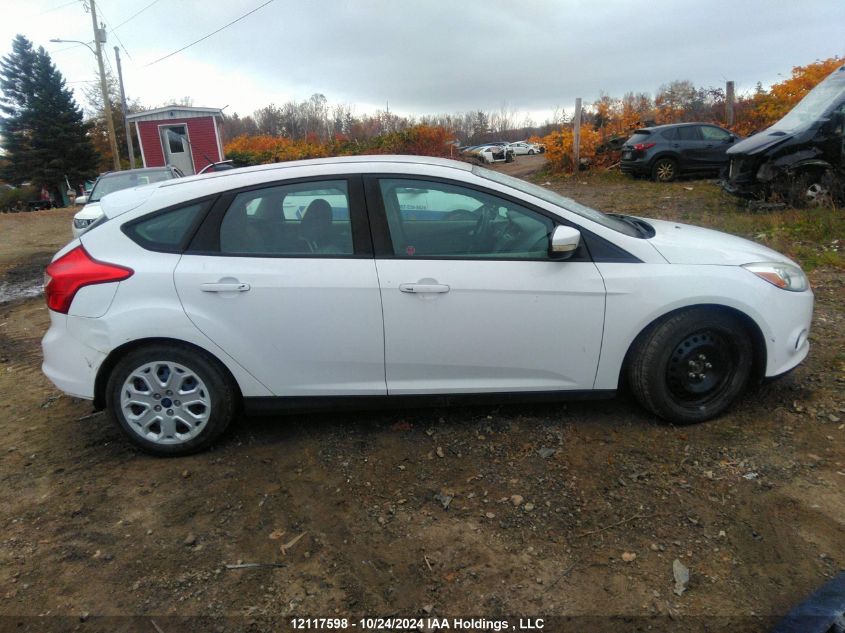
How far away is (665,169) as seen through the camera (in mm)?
15180

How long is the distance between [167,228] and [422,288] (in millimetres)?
1450

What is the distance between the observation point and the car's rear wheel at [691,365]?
3111 millimetres

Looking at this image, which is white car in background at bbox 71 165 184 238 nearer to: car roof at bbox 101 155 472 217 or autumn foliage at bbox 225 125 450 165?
autumn foliage at bbox 225 125 450 165

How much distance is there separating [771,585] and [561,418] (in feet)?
4.71

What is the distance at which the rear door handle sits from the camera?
9.86ft

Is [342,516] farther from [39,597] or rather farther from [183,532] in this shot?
[39,597]

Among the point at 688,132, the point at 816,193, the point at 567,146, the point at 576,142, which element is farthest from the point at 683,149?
the point at 816,193

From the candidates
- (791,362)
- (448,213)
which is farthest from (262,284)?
(791,362)

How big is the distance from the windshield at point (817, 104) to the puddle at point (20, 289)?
37.3 feet

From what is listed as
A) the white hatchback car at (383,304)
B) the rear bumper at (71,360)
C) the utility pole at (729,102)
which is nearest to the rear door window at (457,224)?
the white hatchback car at (383,304)

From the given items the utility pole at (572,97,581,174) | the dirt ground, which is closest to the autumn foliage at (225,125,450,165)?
the utility pole at (572,97,581,174)

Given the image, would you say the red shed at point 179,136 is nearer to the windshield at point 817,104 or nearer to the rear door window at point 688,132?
the rear door window at point 688,132

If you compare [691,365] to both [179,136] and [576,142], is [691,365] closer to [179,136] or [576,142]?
[576,142]

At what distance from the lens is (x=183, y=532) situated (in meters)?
2.64
